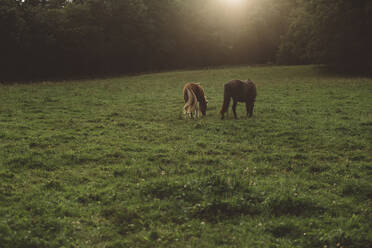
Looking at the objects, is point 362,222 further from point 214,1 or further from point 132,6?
point 214,1

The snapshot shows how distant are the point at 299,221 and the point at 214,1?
68226 mm

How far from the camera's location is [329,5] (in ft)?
110

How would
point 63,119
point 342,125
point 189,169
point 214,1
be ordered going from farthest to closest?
point 214,1
point 63,119
point 342,125
point 189,169

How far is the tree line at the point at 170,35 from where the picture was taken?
35.2 metres

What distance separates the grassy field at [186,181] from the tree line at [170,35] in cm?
2372

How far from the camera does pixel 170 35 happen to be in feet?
208

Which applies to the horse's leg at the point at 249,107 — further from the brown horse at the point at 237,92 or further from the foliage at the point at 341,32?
the foliage at the point at 341,32

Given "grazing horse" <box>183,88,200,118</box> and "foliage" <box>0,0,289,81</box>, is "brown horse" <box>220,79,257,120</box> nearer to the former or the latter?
"grazing horse" <box>183,88,200,118</box>

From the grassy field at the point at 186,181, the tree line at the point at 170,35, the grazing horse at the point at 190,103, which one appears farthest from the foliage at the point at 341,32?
the grazing horse at the point at 190,103

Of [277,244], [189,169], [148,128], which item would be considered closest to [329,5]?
[148,128]

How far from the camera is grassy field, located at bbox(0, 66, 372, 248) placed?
567 centimetres

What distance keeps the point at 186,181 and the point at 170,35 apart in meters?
59.0

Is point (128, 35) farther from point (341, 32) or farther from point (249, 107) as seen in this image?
point (249, 107)

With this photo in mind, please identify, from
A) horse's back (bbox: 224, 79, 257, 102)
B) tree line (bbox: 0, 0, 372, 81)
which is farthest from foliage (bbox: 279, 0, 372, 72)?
horse's back (bbox: 224, 79, 257, 102)
